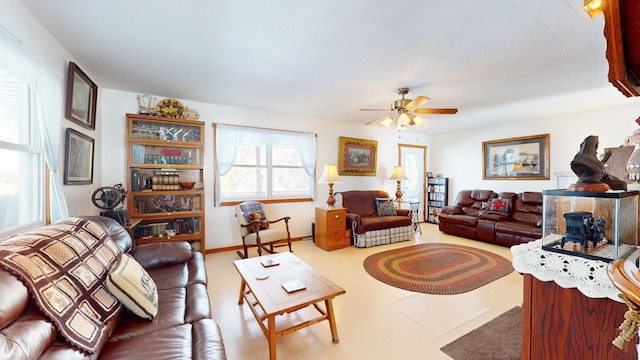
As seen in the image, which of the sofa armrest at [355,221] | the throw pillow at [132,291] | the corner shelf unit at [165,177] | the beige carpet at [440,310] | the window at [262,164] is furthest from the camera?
the sofa armrest at [355,221]

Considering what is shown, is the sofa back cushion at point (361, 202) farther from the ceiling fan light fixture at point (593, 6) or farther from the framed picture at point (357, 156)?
the ceiling fan light fixture at point (593, 6)

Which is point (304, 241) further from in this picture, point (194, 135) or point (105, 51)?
point (105, 51)

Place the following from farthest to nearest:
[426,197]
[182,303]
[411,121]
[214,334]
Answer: [426,197] → [411,121] → [182,303] → [214,334]

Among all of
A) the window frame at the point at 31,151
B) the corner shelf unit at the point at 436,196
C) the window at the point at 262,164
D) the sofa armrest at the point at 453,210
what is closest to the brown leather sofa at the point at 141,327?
the window frame at the point at 31,151

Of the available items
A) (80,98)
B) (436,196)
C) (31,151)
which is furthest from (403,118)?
(436,196)

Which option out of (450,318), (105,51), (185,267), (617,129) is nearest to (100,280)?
(185,267)

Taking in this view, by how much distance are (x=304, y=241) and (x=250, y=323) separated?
2613 millimetres

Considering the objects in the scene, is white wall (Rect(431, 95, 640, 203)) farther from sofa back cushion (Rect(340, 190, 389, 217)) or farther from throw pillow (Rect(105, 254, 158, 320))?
throw pillow (Rect(105, 254, 158, 320))

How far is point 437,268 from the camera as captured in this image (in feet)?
11.0

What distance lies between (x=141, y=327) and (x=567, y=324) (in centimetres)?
209

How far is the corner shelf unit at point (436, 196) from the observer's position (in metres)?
6.21

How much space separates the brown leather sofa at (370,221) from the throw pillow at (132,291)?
3278 mm

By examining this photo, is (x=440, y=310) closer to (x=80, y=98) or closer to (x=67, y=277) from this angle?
(x=67, y=277)

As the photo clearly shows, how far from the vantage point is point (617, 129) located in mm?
3879
